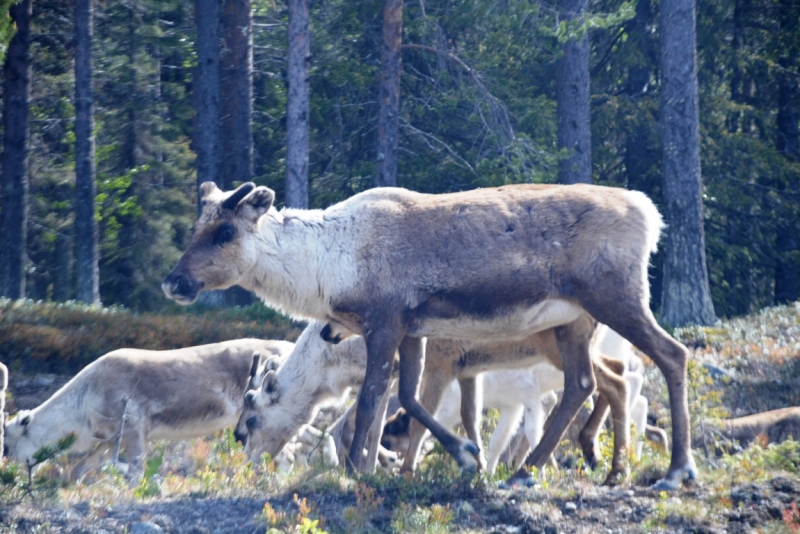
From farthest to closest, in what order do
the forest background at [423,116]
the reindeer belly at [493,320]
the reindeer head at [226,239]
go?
the forest background at [423,116], the reindeer head at [226,239], the reindeer belly at [493,320]

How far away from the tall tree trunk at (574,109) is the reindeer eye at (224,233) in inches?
439

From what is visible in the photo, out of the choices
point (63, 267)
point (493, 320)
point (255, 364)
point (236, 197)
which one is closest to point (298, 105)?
point (255, 364)

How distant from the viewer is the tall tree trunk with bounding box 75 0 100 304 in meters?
18.5

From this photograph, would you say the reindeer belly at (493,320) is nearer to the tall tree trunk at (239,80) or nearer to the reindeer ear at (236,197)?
the reindeer ear at (236,197)

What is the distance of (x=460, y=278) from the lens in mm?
7402

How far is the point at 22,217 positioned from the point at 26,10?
13.2 ft

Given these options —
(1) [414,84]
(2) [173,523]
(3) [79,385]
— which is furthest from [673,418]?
(1) [414,84]

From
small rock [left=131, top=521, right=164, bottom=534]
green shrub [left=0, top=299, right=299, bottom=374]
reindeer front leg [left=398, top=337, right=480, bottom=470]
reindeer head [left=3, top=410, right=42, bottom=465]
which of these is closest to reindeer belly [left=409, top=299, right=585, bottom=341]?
reindeer front leg [left=398, top=337, right=480, bottom=470]

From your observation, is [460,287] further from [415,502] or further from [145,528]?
[145,528]

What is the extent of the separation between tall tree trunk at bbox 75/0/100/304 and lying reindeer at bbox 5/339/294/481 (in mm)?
8016

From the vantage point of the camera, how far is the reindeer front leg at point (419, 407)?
767cm

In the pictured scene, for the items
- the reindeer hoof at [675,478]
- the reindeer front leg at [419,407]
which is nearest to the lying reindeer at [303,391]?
the reindeer front leg at [419,407]

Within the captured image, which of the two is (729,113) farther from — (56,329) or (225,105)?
(56,329)

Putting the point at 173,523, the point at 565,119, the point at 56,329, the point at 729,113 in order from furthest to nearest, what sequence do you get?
the point at 729,113 < the point at 565,119 < the point at 56,329 < the point at 173,523
